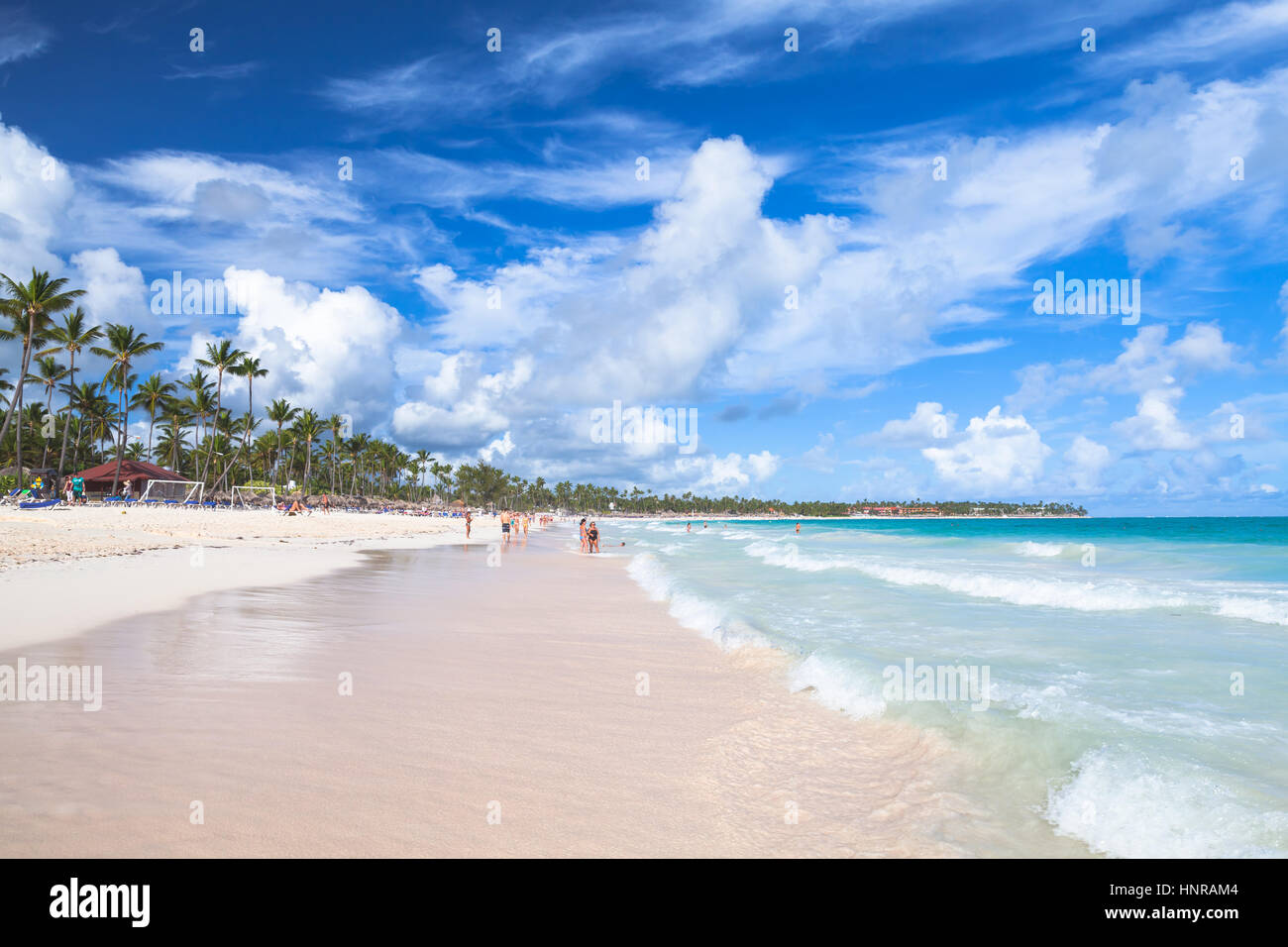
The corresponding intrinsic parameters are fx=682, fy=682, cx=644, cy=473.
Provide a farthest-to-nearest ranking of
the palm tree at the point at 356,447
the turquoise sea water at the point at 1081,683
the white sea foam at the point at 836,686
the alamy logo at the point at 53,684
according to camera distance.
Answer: the palm tree at the point at 356,447, the white sea foam at the point at 836,686, the alamy logo at the point at 53,684, the turquoise sea water at the point at 1081,683

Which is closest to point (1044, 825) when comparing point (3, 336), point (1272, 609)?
point (1272, 609)

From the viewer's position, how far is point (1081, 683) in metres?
8.11

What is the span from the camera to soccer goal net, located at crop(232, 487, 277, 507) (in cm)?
6844

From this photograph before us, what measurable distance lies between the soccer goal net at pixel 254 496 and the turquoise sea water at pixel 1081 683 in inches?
2481

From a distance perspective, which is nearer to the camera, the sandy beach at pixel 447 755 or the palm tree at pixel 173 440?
the sandy beach at pixel 447 755

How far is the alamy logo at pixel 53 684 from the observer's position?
20.3 feet

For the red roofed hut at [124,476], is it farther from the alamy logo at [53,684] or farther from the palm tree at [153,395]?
the alamy logo at [53,684]

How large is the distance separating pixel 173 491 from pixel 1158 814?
7947cm

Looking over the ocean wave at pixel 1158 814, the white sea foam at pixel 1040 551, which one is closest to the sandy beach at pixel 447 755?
the ocean wave at pixel 1158 814

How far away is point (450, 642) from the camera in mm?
9922

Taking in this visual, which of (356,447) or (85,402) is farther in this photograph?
(356,447)
